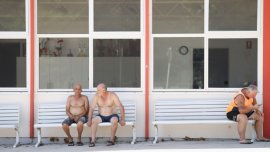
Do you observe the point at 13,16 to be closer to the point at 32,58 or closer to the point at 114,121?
the point at 32,58

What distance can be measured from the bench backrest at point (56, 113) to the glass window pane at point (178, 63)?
0.65 metres

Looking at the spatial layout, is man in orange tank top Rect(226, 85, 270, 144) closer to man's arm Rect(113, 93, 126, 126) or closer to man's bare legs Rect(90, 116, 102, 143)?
man's arm Rect(113, 93, 126, 126)

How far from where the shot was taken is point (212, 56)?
9.93 m

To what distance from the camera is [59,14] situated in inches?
397

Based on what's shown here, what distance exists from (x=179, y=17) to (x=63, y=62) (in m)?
2.34

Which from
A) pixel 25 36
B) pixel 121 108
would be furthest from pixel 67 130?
pixel 25 36

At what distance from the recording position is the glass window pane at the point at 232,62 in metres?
9.90

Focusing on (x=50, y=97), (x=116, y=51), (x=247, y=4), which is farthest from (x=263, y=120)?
(x=50, y=97)

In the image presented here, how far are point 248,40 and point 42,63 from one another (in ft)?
12.7

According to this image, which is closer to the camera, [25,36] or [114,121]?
[114,121]

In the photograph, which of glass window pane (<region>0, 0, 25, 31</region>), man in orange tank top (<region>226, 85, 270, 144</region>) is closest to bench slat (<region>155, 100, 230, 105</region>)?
man in orange tank top (<region>226, 85, 270, 144</region>)

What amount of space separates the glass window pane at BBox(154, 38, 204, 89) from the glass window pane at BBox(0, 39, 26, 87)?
2494mm

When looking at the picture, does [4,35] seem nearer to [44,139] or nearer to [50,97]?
[50,97]

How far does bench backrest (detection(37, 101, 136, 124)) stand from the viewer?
977cm
